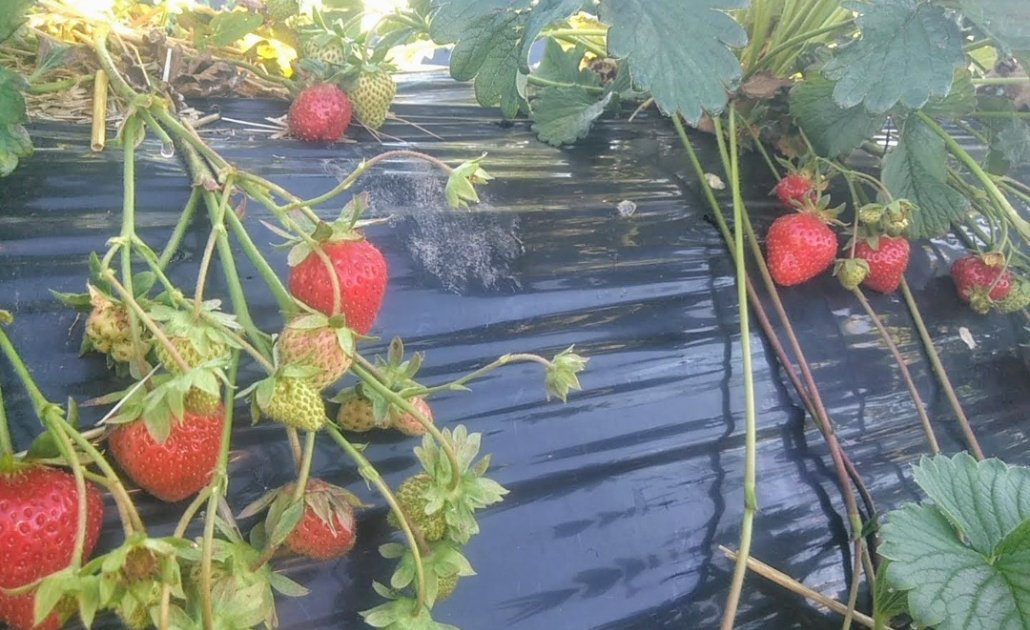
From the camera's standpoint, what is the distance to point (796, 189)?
3.65 feet

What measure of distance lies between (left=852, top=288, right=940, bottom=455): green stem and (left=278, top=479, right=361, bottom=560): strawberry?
76cm

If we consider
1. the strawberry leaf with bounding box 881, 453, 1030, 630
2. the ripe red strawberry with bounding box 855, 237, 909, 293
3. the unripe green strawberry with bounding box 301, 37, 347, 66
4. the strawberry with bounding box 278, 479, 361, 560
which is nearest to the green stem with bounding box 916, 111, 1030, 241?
the ripe red strawberry with bounding box 855, 237, 909, 293

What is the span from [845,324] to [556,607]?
0.63 m

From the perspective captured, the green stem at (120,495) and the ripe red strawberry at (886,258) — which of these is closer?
the green stem at (120,495)

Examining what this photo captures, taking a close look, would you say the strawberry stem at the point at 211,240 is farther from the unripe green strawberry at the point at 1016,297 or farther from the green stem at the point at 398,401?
the unripe green strawberry at the point at 1016,297

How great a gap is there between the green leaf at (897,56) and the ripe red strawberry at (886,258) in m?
0.26

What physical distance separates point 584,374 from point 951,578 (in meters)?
0.42

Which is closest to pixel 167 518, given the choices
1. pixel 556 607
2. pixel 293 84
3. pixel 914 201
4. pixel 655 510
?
pixel 556 607

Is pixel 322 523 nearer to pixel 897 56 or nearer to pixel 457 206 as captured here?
pixel 457 206

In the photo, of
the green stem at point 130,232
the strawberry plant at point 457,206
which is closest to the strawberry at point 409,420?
the strawberry plant at point 457,206

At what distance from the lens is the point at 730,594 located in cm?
74

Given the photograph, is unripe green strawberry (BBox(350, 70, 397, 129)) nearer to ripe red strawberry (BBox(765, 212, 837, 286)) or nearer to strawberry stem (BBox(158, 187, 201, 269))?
strawberry stem (BBox(158, 187, 201, 269))

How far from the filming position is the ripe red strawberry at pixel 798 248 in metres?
1.02

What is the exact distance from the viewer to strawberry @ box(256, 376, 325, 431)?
53 centimetres
